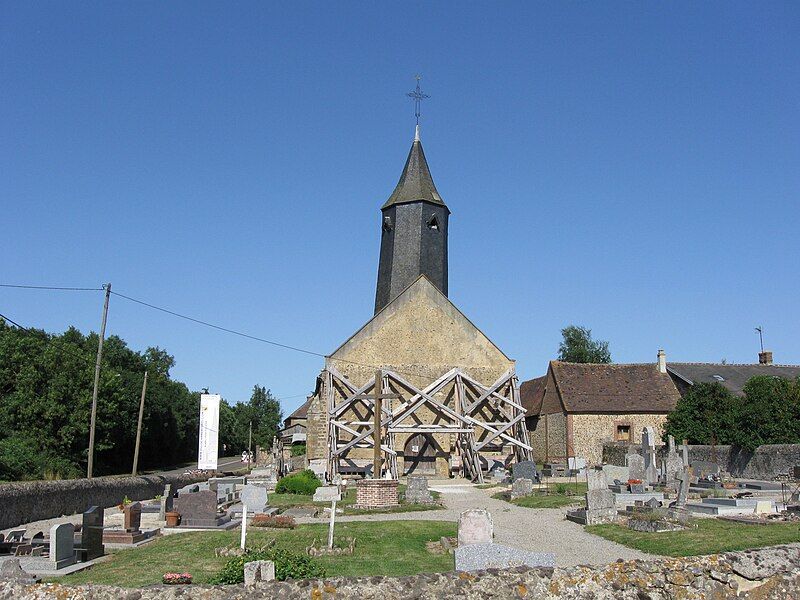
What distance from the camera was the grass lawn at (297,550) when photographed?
36.9 ft

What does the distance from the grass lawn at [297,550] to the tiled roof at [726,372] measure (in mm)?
26963

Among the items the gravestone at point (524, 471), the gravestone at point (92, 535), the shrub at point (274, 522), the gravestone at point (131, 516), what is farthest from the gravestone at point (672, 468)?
the gravestone at point (92, 535)

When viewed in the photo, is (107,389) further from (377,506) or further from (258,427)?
(258,427)

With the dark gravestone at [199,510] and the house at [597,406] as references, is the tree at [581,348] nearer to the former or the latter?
the house at [597,406]

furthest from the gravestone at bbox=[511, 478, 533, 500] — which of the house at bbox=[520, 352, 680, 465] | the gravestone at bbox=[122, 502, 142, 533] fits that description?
the house at bbox=[520, 352, 680, 465]

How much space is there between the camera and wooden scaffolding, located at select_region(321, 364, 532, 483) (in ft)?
108

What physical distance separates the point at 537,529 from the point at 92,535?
9.36 meters

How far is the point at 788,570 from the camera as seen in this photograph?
5684 millimetres

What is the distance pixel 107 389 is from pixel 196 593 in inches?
1654

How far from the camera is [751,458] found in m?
29.6

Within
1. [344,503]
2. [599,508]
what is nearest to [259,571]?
[599,508]

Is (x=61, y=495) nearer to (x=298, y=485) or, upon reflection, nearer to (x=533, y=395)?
(x=298, y=485)

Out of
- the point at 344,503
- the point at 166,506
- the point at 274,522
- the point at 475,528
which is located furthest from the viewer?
the point at 344,503

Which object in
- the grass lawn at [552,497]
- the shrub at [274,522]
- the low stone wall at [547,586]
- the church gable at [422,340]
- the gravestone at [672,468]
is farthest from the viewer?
the church gable at [422,340]
